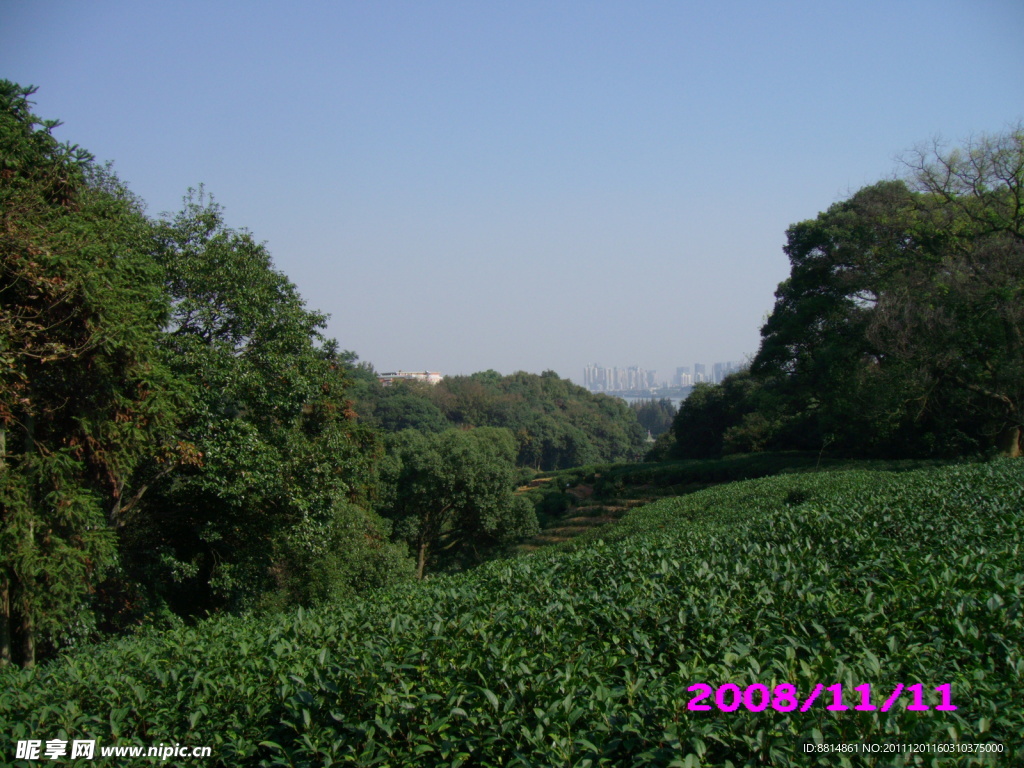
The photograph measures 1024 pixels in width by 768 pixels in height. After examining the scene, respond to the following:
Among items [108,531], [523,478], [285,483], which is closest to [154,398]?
[108,531]

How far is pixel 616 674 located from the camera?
9.33ft

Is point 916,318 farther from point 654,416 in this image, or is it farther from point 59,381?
point 654,416

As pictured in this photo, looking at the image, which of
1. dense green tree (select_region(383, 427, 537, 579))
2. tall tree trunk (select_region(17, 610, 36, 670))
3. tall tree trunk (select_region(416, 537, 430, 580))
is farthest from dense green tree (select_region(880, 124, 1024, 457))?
tall tree trunk (select_region(17, 610, 36, 670))

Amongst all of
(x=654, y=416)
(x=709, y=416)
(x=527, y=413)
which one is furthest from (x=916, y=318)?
(x=654, y=416)

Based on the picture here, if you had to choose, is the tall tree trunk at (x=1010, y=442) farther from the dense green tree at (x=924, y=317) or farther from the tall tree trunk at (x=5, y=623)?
the tall tree trunk at (x=5, y=623)

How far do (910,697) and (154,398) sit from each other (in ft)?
25.9

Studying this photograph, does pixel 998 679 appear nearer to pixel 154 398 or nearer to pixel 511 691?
pixel 511 691

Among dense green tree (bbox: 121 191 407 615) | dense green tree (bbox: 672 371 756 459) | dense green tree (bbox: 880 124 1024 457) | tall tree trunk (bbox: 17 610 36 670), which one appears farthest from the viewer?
dense green tree (bbox: 672 371 756 459)

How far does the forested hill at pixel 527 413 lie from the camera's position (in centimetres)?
7000
